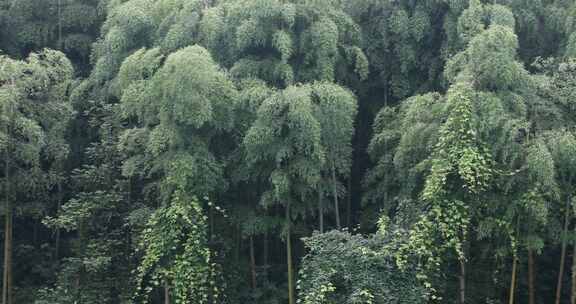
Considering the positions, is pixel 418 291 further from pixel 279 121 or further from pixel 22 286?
pixel 22 286

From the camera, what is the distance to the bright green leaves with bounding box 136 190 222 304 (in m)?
8.45

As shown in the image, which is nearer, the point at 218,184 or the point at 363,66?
the point at 218,184

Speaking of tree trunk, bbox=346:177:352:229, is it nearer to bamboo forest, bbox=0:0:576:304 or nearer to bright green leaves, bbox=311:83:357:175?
bamboo forest, bbox=0:0:576:304

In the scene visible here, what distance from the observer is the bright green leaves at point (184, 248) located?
8.45 meters

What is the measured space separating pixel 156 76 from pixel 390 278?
370 centimetres

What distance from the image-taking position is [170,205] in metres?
8.87

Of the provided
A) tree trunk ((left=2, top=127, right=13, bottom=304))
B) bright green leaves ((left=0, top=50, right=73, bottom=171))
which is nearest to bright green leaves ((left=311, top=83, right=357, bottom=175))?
bright green leaves ((left=0, top=50, right=73, bottom=171))

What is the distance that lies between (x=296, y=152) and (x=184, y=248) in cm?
186

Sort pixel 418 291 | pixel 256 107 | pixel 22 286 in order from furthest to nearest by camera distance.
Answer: pixel 22 286 → pixel 256 107 → pixel 418 291

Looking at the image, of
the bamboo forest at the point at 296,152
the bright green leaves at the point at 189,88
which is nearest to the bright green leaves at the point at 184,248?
the bamboo forest at the point at 296,152

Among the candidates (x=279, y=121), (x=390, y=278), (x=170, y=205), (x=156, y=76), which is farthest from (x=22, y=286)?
(x=390, y=278)

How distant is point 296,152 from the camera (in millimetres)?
8750

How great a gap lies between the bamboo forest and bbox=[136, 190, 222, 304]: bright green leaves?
0.09 ft

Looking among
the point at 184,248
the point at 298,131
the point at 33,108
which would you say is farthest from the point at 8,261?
the point at 298,131
